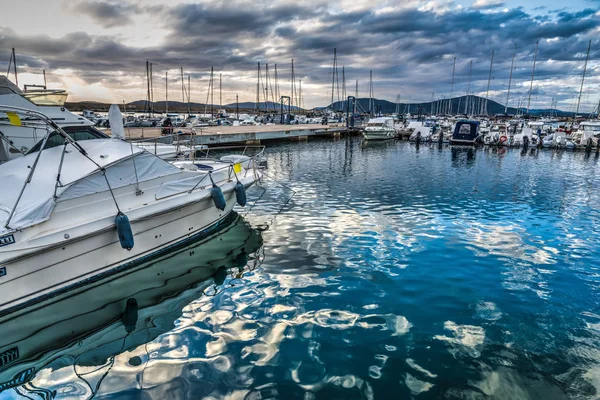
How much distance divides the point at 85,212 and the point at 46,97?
1288 cm

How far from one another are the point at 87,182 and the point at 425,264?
8637mm

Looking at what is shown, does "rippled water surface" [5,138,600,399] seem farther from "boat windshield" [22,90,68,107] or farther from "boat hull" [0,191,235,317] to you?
"boat windshield" [22,90,68,107]

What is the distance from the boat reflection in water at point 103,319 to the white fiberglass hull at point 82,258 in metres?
0.26

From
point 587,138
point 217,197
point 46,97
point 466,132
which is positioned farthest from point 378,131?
point 217,197

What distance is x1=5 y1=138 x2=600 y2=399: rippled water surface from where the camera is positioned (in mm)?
5113

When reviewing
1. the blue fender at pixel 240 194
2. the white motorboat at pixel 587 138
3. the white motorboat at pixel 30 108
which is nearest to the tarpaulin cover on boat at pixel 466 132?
the white motorboat at pixel 587 138

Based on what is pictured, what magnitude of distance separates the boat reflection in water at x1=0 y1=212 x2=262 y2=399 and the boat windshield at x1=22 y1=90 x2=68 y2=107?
12714 mm

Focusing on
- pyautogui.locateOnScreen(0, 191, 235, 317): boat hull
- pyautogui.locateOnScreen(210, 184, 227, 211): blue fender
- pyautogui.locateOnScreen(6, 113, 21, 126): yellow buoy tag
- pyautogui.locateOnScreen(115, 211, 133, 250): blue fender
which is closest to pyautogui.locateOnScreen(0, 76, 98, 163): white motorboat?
pyautogui.locateOnScreen(210, 184, 227, 211): blue fender

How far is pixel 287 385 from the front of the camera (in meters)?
5.07

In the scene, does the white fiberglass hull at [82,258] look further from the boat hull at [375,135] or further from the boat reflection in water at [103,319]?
the boat hull at [375,135]

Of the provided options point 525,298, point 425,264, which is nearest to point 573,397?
point 525,298

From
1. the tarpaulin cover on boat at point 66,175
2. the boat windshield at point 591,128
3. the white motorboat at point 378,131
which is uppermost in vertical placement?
the boat windshield at point 591,128

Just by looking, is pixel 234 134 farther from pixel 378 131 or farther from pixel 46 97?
pixel 46 97

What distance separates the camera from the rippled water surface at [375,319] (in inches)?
201
